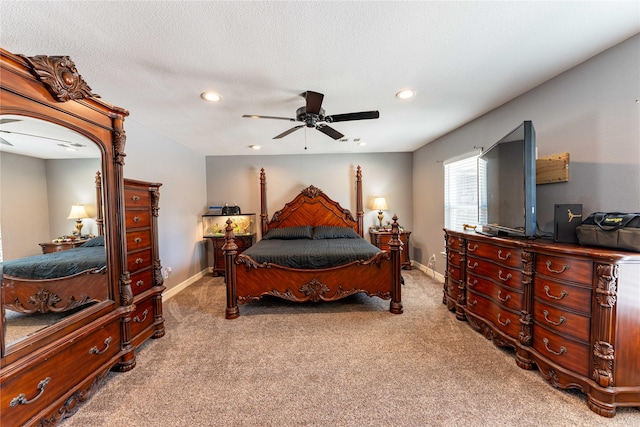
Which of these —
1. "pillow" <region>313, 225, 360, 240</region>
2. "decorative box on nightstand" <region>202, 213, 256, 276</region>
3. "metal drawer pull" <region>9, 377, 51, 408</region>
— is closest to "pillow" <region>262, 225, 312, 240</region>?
"pillow" <region>313, 225, 360, 240</region>

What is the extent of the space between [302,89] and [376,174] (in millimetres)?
2999

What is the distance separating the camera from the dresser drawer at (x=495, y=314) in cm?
187

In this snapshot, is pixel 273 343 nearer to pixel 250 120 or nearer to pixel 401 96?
pixel 250 120

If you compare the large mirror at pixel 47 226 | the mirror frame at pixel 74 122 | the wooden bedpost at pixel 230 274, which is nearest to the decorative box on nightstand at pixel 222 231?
the wooden bedpost at pixel 230 274

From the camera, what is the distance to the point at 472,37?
4.95 ft

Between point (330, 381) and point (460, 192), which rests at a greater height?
point (460, 192)

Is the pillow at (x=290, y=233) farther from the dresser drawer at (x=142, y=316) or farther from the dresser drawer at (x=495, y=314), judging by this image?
the dresser drawer at (x=495, y=314)

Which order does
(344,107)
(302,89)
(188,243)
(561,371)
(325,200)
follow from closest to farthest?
(561,371) < (302,89) < (344,107) < (188,243) < (325,200)

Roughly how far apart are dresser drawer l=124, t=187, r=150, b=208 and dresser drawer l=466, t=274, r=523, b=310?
3282 mm

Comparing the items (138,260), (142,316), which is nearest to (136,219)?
(138,260)

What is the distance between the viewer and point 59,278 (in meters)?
1.52

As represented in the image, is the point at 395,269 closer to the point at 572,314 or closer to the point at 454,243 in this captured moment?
the point at 454,243

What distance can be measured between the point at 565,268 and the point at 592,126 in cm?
118

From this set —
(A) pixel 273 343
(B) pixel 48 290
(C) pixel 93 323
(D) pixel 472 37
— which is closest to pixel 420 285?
(A) pixel 273 343
